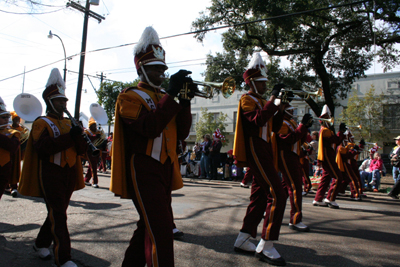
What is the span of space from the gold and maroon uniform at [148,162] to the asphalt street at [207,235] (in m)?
1.33

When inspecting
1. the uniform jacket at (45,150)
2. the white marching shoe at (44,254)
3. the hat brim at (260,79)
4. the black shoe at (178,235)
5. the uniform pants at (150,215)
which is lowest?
the white marching shoe at (44,254)

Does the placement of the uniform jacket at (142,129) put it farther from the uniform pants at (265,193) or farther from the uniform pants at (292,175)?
the uniform pants at (292,175)

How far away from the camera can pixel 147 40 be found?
276cm

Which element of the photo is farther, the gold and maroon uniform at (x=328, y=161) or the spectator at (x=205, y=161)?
the spectator at (x=205, y=161)

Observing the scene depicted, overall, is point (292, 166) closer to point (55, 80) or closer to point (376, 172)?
point (55, 80)

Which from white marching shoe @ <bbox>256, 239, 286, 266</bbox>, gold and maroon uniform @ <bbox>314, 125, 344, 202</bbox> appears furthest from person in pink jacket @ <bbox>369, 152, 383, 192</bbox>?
white marching shoe @ <bbox>256, 239, 286, 266</bbox>

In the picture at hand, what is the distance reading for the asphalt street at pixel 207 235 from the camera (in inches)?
143

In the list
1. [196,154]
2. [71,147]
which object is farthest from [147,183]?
[196,154]

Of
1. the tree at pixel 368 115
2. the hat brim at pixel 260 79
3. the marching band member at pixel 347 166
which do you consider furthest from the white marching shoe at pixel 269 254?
the tree at pixel 368 115

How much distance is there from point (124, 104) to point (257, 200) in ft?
7.26

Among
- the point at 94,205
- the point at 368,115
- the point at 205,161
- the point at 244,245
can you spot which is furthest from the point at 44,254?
the point at 368,115

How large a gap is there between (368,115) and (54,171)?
33.4 m

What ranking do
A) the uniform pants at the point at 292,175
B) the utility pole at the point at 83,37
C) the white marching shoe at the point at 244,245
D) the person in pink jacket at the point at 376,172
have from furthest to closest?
the utility pole at the point at 83,37
the person in pink jacket at the point at 376,172
the uniform pants at the point at 292,175
the white marching shoe at the point at 244,245

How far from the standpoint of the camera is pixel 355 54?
16203 mm
